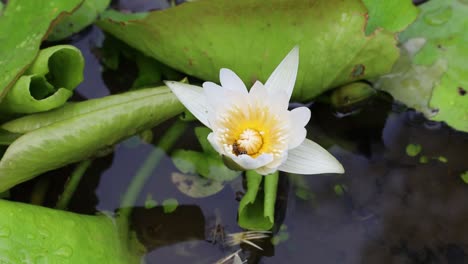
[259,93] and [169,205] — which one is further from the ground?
[259,93]

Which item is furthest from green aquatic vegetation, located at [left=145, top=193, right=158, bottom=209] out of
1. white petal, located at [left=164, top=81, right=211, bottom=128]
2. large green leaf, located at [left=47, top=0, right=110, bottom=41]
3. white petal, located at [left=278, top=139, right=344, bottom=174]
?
large green leaf, located at [left=47, top=0, right=110, bottom=41]

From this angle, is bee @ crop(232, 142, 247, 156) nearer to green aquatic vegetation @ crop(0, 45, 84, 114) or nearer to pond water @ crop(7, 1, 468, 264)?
pond water @ crop(7, 1, 468, 264)

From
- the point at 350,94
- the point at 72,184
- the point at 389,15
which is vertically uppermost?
the point at 389,15

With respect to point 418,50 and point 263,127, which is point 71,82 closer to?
point 263,127

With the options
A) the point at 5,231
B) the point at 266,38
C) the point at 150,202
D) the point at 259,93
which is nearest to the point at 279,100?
the point at 259,93

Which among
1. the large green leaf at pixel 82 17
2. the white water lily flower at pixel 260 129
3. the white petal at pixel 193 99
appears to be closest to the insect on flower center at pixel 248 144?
the white water lily flower at pixel 260 129

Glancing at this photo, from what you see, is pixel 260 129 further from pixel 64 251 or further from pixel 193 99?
pixel 64 251

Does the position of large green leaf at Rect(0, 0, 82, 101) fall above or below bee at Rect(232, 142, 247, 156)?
above

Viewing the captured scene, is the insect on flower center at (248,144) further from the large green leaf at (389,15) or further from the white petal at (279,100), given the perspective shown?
the large green leaf at (389,15)
